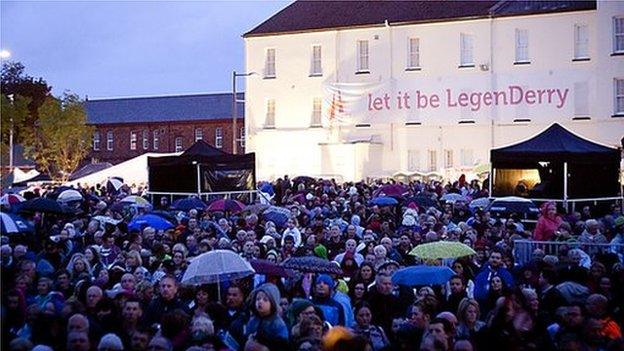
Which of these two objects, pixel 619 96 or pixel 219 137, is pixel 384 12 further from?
pixel 219 137

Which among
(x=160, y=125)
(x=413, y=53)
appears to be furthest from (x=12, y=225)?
(x=160, y=125)

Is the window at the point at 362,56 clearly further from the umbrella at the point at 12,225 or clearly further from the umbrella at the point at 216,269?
the umbrella at the point at 216,269

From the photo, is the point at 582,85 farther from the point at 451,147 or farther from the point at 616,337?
the point at 616,337

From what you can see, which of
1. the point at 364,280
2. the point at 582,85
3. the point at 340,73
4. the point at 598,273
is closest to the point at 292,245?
the point at 364,280

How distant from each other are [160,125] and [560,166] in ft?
208

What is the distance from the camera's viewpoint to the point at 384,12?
56656 millimetres

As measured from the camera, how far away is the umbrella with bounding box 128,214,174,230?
20.2 metres

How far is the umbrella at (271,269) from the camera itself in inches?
504

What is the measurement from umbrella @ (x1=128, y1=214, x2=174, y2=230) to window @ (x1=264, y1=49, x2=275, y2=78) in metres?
37.7

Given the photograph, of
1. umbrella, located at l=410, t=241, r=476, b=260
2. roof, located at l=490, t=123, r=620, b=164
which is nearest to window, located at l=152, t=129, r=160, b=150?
roof, located at l=490, t=123, r=620, b=164

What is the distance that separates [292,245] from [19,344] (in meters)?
8.93

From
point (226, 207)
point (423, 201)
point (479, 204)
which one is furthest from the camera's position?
point (479, 204)

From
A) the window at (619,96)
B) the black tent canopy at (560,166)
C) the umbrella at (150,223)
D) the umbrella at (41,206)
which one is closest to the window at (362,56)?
the window at (619,96)

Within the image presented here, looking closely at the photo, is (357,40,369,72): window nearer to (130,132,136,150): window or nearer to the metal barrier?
the metal barrier
